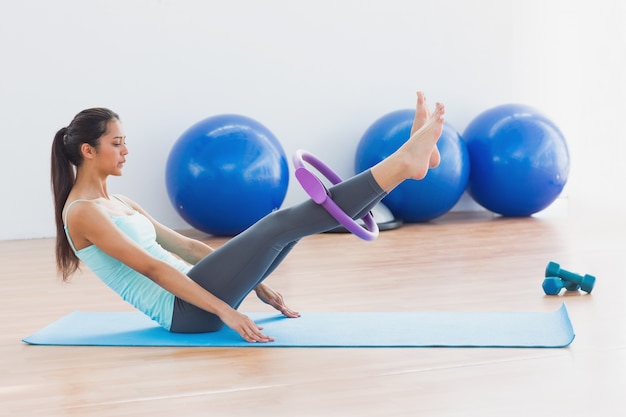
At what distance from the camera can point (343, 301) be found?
3521mm

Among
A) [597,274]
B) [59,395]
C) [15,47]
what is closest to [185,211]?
[15,47]

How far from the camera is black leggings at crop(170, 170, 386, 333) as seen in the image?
262 cm

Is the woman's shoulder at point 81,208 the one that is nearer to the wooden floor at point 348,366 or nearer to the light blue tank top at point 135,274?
the light blue tank top at point 135,274

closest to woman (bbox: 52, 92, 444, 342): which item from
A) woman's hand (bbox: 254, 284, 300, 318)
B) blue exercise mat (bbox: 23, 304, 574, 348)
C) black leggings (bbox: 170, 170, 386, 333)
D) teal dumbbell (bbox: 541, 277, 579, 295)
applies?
black leggings (bbox: 170, 170, 386, 333)

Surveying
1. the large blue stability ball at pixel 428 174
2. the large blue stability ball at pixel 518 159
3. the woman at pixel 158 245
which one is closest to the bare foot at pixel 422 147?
the woman at pixel 158 245

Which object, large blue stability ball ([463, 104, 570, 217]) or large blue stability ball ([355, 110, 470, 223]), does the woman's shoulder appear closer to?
large blue stability ball ([355, 110, 470, 223])

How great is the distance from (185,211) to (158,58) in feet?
3.72

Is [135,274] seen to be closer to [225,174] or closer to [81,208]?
[81,208]

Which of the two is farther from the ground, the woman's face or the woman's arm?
the woman's face

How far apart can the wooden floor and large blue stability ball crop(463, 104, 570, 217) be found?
1778 mm

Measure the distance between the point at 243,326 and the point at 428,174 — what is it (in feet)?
10.5

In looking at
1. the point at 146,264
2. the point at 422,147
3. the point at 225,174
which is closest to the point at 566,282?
the point at 422,147

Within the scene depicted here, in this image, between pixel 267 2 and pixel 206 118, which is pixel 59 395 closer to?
pixel 206 118

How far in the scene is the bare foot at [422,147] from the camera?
8.76 feet
